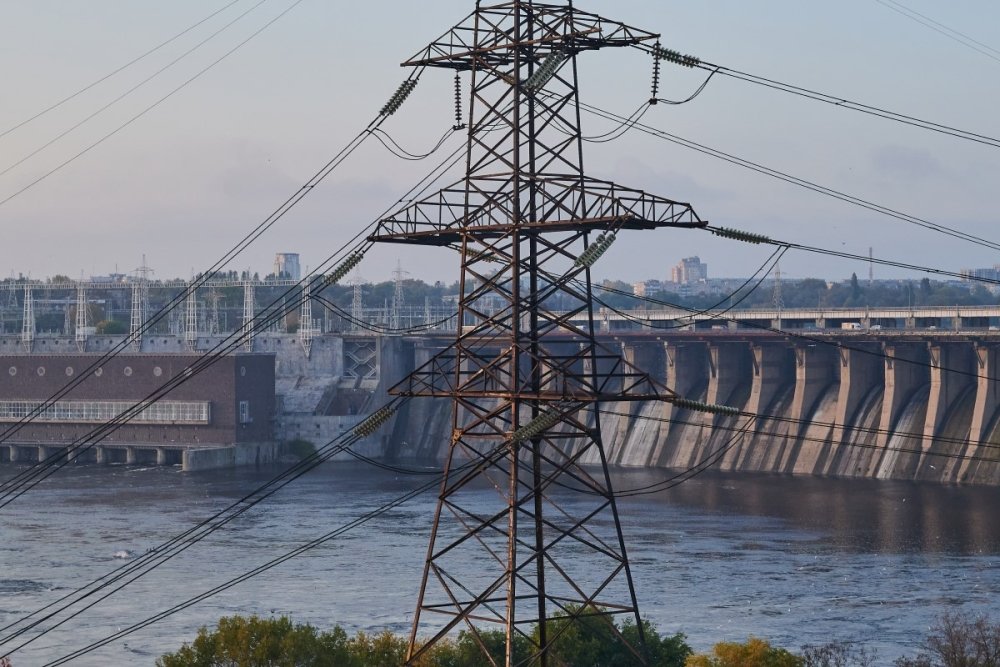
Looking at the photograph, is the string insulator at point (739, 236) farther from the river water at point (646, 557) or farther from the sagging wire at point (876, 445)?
the sagging wire at point (876, 445)

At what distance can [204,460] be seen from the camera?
79750mm

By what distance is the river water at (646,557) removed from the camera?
126 feet

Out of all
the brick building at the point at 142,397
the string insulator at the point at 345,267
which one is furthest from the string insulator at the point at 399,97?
the brick building at the point at 142,397

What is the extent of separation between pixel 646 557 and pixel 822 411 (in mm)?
28709

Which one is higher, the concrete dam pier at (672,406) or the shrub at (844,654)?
the concrete dam pier at (672,406)

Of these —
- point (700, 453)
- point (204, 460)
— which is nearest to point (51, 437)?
point (204, 460)

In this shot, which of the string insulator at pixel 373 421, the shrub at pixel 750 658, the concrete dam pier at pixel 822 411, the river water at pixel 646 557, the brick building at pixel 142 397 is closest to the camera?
the string insulator at pixel 373 421

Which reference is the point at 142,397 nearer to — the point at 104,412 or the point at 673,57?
the point at 104,412

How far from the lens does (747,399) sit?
79.5 m

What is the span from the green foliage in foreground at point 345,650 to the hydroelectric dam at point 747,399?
31.5 m

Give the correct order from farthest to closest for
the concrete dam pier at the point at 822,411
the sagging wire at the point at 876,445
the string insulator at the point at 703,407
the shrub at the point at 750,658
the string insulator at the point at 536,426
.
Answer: the concrete dam pier at the point at 822,411 → the sagging wire at the point at 876,445 → the shrub at the point at 750,658 → the string insulator at the point at 703,407 → the string insulator at the point at 536,426

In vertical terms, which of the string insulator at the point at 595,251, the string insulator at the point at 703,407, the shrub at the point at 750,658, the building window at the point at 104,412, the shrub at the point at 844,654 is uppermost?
the string insulator at the point at 595,251

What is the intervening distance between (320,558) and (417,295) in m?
128

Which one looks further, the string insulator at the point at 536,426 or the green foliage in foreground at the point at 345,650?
the green foliage in foreground at the point at 345,650
